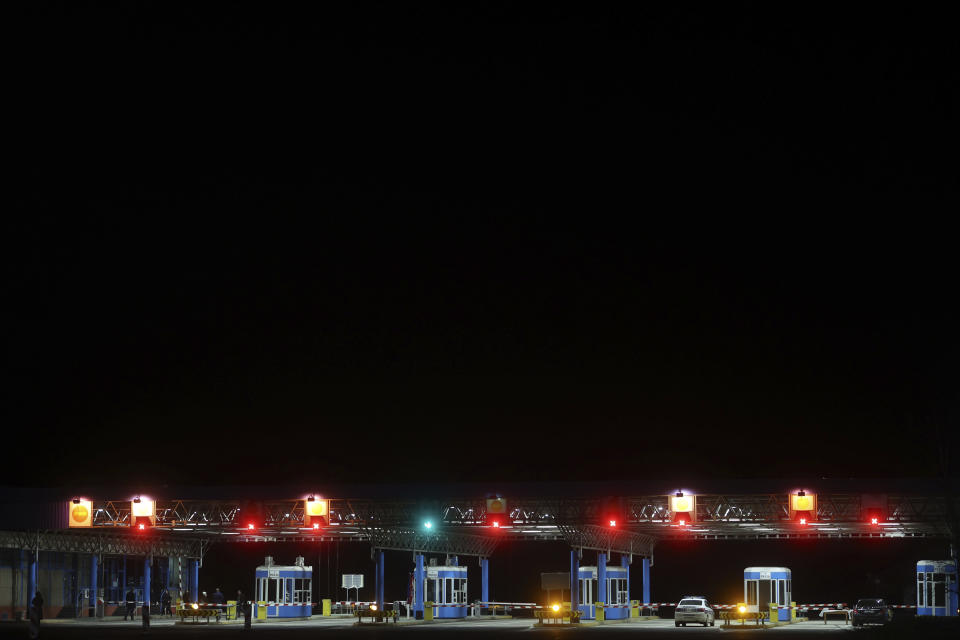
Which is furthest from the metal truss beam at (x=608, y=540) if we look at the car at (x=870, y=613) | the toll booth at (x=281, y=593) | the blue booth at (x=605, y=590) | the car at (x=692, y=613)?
the toll booth at (x=281, y=593)

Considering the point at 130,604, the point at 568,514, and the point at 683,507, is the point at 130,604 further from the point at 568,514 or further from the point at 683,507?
the point at 683,507

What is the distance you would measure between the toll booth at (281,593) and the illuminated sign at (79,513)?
10.6 metres

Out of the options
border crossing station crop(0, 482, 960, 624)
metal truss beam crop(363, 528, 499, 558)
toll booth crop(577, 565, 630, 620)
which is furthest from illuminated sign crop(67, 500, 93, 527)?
toll booth crop(577, 565, 630, 620)

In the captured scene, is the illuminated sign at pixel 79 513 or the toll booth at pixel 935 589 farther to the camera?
the toll booth at pixel 935 589

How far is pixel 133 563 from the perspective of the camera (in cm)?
6353

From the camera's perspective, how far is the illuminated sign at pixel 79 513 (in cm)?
4581

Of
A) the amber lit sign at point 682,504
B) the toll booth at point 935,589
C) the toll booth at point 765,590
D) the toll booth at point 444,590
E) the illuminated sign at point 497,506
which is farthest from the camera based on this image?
the toll booth at point 444,590

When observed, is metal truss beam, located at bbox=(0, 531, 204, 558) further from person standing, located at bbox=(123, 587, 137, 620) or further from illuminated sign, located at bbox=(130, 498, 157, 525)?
illuminated sign, located at bbox=(130, 498, 157, 525)

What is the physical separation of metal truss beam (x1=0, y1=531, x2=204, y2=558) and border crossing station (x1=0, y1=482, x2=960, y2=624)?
7cm

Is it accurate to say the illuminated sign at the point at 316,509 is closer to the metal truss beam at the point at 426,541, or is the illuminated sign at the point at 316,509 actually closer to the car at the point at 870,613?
the metal truss beam at the point at 426,541

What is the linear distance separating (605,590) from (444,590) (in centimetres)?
720

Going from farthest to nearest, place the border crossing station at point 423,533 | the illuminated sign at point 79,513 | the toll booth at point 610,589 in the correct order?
1. the toll booth at point 610,589
2. the illuminated sign at point 79,513
3. the border crossing station at point 423,533

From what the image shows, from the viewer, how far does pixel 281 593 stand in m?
55.9

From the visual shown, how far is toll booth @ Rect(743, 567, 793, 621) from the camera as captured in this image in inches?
2103
